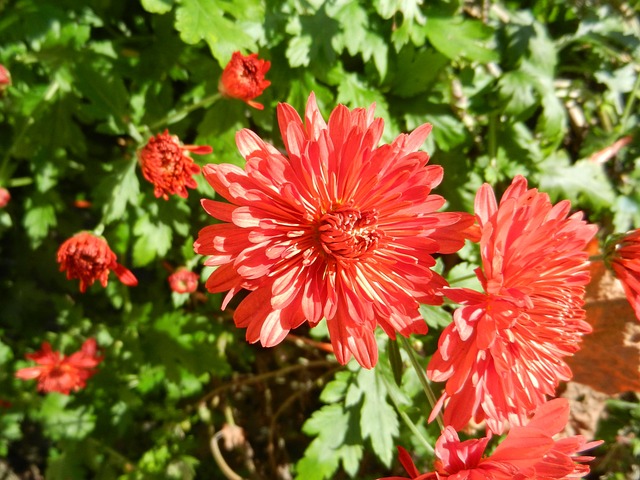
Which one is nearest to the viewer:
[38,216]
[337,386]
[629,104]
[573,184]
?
[337,386]

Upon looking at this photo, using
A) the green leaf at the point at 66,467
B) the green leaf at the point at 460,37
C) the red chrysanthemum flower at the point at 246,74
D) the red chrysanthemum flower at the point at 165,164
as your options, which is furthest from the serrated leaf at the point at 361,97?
the green leaf at the point at 66,467

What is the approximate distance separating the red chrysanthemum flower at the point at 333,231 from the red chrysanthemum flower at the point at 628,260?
51 cm

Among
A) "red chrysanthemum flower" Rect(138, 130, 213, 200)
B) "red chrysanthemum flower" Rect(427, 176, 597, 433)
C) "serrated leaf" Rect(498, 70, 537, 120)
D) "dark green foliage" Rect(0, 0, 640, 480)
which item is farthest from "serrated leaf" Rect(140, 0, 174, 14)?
"serrated leaf" Rect(498, 70, 537, 120)

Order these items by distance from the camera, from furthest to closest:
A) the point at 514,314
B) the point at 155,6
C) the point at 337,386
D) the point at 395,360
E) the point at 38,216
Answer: the point at 38,216 → the point at 337,386 → the point at 155,6 → the point at 395,360 → the point at 514,314

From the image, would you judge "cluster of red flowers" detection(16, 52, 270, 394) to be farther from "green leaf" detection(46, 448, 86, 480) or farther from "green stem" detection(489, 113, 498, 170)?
"green leaf" detection(46, 448, 86, 480)

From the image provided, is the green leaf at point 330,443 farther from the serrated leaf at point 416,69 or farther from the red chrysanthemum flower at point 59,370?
the serrated leaf at point 416,69

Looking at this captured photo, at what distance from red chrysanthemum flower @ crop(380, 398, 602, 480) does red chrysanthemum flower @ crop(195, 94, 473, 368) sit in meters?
0.28

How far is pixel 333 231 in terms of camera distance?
1214mm

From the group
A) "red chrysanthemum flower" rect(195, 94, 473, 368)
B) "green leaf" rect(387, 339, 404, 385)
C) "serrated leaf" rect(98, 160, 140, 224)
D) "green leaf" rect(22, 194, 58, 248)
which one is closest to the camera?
"red chrysanthemum flower" rect(195, 94, 473, 368)

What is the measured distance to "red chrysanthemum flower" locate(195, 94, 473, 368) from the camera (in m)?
1.14

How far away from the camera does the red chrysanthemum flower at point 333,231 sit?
114 cm

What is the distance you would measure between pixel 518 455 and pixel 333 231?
25.6 inches

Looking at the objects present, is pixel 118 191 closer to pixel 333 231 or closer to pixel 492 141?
pixel 333 231

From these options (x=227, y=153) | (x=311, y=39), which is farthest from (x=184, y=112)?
(x=311, y=39)
